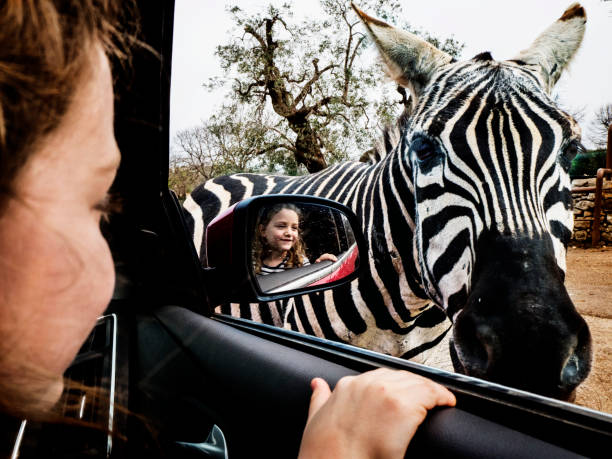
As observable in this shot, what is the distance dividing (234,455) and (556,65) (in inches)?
100

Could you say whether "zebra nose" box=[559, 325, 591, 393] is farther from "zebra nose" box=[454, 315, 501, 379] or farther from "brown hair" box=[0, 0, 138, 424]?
"brown hair" box=[0, 0, 138, 424]

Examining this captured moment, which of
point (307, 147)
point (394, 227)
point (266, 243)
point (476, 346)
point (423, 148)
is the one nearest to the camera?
point (476, 346)

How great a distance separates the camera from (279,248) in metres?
1.61

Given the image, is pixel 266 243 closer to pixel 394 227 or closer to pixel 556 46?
pixel 394 227

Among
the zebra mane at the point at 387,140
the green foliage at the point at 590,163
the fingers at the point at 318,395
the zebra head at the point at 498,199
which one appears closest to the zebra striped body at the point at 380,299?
the zebra mane at the point at 387,140

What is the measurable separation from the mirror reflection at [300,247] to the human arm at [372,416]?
2.18ft

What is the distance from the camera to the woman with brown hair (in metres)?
0.53

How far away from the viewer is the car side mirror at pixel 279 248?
Answer: 122 centimetres

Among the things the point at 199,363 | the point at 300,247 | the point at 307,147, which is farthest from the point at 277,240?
the point at 307,147

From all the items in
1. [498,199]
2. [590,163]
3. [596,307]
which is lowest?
[596,307]

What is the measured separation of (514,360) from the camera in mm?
1178

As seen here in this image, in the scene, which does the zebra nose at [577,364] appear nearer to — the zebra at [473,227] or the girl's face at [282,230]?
the zebra at [473,227]

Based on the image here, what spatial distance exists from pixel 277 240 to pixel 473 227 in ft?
2.78

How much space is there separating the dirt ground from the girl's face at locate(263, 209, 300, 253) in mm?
1811
